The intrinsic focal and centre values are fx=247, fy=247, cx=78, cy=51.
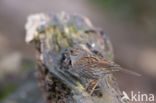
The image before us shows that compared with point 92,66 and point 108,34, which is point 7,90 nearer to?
point 92,66

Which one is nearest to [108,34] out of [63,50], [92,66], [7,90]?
[7,90]

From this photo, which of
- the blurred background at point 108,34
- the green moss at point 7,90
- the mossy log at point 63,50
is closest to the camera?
the mossy log at point 63,50

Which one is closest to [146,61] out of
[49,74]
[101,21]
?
[101,21]

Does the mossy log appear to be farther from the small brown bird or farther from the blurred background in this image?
the blurred background

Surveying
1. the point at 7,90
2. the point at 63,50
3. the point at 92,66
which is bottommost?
the point at 7,90

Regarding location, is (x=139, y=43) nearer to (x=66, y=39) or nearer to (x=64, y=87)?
(x=66, y=39)

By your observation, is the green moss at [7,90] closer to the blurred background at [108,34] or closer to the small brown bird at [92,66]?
the blurred background at [108,34]

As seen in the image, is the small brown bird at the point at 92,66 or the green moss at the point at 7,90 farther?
the green moss at the point at 7,90

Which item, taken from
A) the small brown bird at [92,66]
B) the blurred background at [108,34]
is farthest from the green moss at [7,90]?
the small brown bird at [92,66]
